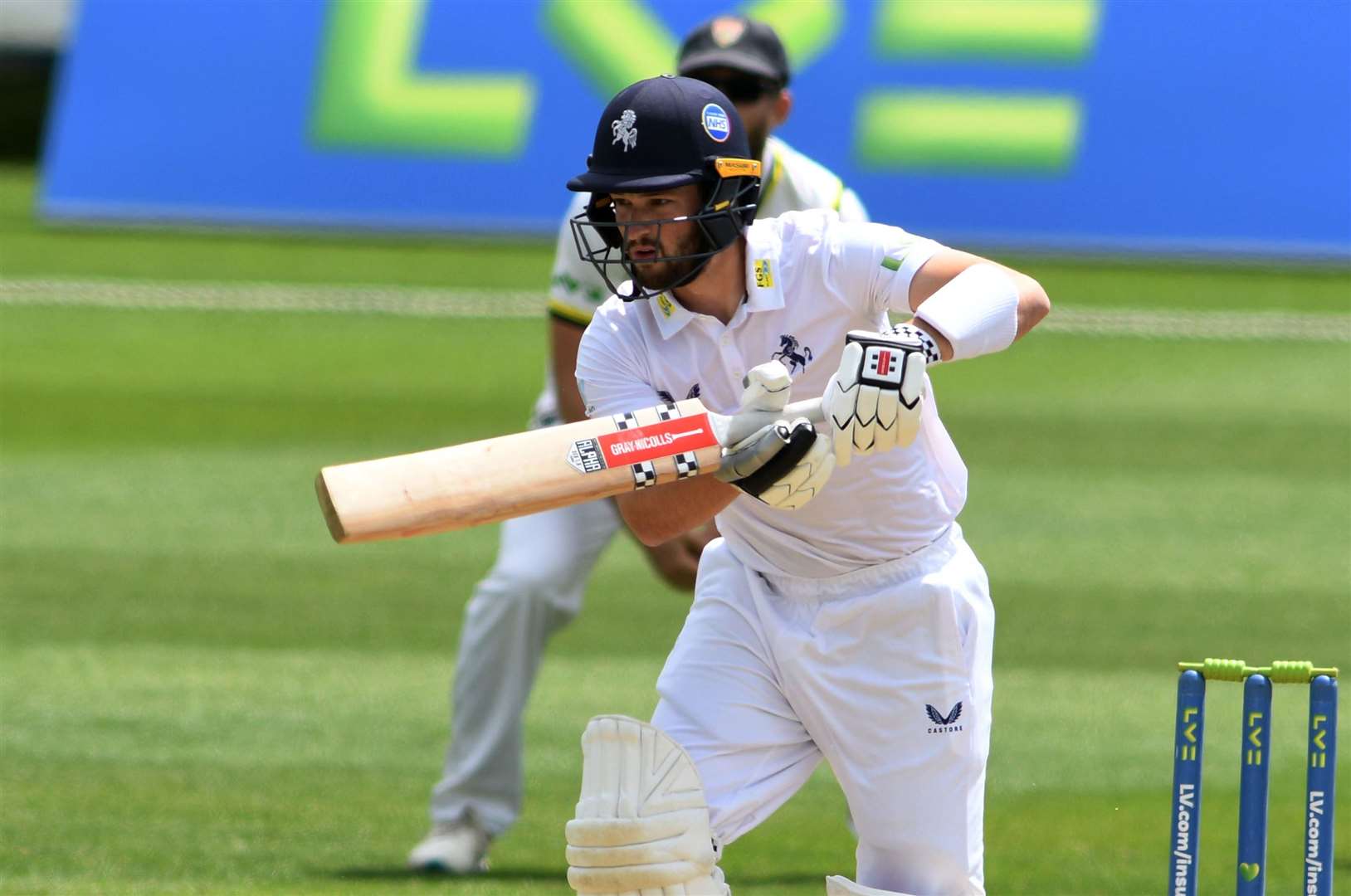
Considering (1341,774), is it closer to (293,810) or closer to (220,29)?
(293,810)

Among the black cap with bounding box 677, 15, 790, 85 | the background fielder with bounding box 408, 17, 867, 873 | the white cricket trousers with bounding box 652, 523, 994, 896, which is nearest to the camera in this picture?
the white cricket trousers with bounding box 652, 523, 994, 896

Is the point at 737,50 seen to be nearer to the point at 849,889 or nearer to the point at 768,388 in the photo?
the point at 768,388

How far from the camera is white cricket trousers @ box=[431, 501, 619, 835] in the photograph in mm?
4645

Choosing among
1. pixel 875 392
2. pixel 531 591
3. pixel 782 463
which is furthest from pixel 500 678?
pixel 875 392

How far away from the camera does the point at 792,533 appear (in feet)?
11.0

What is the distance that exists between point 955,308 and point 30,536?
19.3 feet

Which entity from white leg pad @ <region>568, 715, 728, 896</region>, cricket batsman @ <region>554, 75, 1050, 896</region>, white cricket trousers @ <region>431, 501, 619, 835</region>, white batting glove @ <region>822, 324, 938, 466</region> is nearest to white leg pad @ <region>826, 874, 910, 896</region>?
cricket batsman @ <region>554, 75, 1050, 896</region>

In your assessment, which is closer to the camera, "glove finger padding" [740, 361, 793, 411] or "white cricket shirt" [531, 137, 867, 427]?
"glove finger padding" [740, 361, 793, 411]

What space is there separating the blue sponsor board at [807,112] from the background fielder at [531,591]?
10107mm

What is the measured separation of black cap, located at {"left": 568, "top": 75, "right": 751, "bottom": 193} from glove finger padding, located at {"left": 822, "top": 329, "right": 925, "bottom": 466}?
0.43 meters

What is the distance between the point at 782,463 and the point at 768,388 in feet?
0.38

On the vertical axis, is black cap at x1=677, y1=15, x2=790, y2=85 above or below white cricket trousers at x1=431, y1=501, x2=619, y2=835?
above

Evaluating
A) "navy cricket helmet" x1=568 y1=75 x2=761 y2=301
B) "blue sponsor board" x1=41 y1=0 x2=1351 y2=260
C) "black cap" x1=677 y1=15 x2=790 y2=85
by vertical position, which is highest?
"blue sponsor board" x1=41 y1=0 x2=1351 y2=260

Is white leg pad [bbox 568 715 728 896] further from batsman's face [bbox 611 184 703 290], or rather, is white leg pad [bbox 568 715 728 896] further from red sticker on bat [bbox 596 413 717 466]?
batsman's face [bbox 611 184 703 290]
